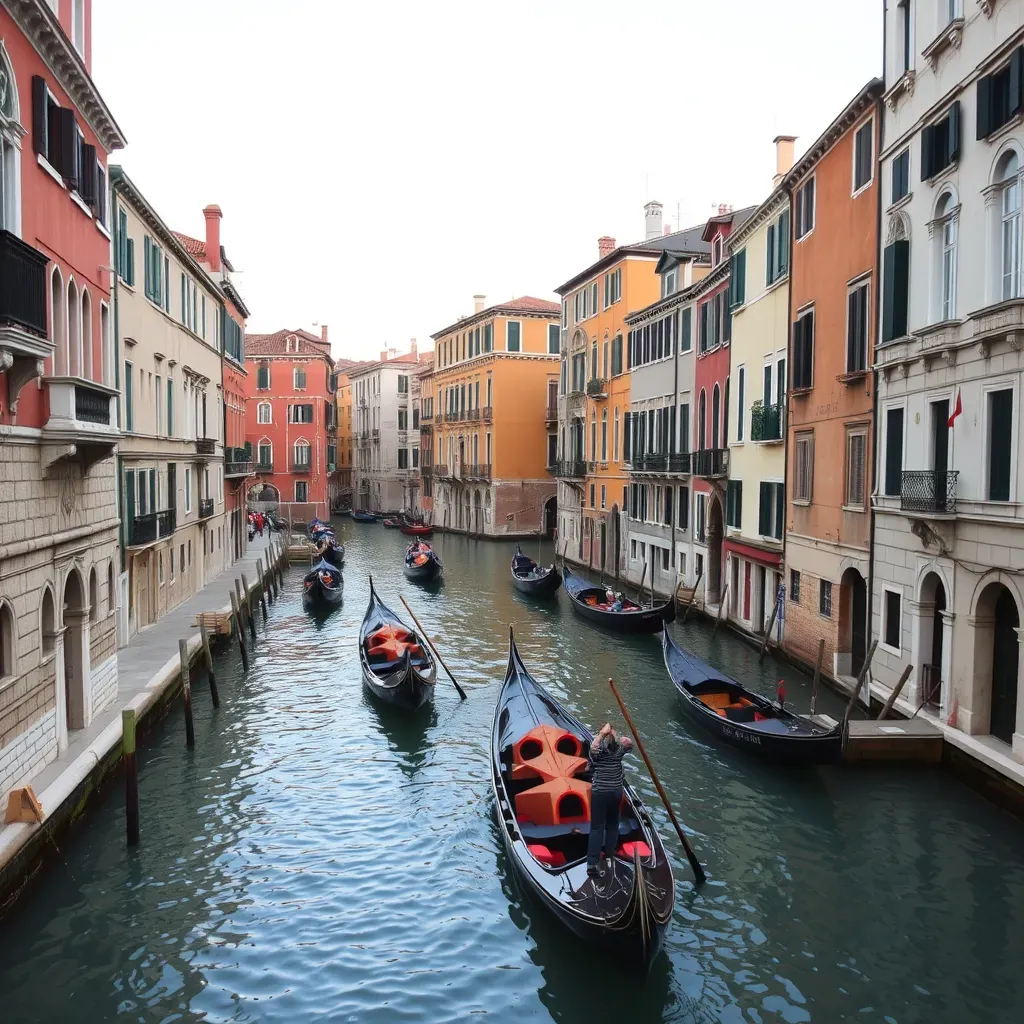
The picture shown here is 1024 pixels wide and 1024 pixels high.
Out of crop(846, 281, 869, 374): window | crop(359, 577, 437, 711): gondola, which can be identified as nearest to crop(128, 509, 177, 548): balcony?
crop(359, 577, 437, 711): gondola

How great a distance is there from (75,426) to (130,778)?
3.61 meters

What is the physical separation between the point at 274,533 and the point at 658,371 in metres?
22.6

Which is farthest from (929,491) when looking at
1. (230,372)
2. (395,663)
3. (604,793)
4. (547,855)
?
(230,372)

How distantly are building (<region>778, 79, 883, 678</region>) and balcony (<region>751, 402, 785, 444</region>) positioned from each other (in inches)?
14.8

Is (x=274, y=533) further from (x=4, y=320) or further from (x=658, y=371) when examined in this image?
(x=4, y=320)

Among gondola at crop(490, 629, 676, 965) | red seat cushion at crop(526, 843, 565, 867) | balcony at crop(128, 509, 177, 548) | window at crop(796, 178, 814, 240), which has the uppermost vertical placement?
window at crop(796, 178, 814, 240)

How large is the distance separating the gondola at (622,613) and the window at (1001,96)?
446 inches

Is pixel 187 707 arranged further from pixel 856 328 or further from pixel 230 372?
pixel 230 372

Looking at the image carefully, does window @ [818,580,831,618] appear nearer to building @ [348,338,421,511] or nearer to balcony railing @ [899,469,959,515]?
balcony railing @ [899,469,959,515]

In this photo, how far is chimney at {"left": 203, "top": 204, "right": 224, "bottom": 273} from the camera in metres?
29.7

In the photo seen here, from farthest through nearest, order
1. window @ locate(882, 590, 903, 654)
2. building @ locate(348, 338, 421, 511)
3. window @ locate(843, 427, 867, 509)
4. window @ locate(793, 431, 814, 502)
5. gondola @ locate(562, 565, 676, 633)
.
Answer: building @ locate(348, 338, 421, 511), gondola @ locate(562, 565, 676, 633), window @ locate(793, 431, 814, 502), window @ locate(843, 427, 867, 509), window @ locate(882, 590, 903, 654)

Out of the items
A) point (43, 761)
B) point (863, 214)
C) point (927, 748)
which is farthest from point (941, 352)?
point (43, 761)

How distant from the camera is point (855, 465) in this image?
1499 cm

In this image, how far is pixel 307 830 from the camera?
10.8 meters
